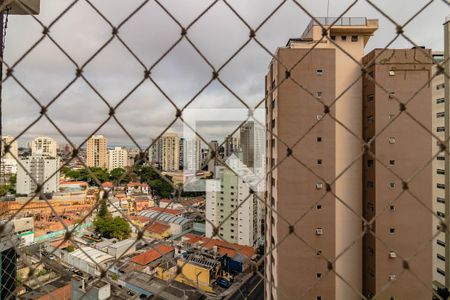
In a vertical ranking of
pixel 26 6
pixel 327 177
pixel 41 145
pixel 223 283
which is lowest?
pixel 223 283

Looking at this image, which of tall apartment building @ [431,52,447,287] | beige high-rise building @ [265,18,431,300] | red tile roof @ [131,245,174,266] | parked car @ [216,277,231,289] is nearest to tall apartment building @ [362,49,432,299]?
beige high-rise building @ [265,18,431,300]

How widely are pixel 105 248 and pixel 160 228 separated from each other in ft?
7.02

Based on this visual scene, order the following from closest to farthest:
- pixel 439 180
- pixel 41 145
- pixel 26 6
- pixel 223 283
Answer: pixel 26 6
pixel 41 145
pixel 439 180
pixel 223 283

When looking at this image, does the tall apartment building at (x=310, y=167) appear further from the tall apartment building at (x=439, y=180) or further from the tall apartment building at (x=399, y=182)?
the tall apartment building at (x=439, y=180)

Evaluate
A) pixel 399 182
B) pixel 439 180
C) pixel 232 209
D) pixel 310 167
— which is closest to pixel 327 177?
pixel 310 167

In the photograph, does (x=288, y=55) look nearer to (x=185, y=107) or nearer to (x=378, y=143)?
(x=378, y=143)

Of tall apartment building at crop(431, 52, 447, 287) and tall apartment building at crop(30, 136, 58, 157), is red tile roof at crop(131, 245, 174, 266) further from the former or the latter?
tall apartment building at crop(431, 52, 447, 287)

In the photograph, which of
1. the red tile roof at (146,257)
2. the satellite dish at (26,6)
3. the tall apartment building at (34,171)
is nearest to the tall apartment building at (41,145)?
the tall apartment building at (34,171)

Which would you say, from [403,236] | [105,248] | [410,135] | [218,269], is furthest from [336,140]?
[105,248]

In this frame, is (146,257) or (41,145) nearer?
(41,145)

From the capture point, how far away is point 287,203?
4.09 metres

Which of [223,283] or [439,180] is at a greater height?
[439,180]

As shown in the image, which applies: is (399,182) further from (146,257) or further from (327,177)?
(146,257)

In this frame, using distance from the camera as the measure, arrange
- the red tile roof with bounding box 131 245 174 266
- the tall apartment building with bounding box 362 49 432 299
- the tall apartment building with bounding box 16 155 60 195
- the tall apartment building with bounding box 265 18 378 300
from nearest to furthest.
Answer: the tall apartment building with bounding box 16 155 60 195, the tall apartment building with bounding box 265 18 378 300, the tall apartment building with bounding box 362 49 432 299, the red tile roof with bounding box 131 245 174 266
